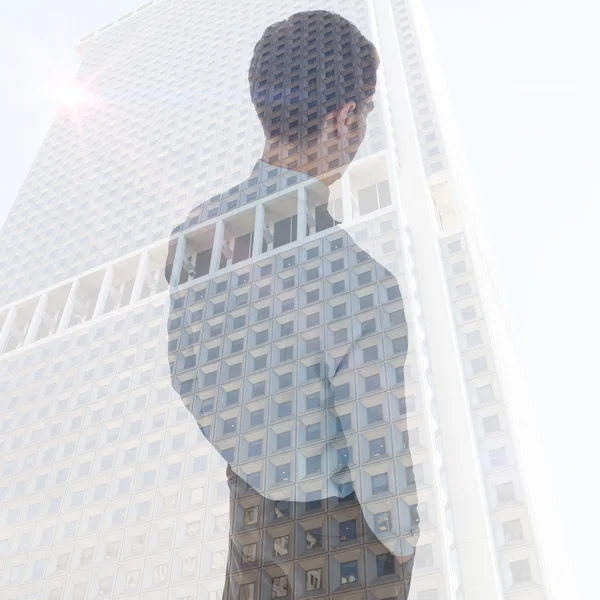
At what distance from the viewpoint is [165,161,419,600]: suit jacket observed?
957 inches

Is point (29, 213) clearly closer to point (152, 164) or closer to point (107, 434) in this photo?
point (152, 164)

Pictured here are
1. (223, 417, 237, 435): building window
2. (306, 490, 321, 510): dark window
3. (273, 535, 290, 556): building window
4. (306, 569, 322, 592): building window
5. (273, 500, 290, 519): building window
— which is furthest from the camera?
(223, 417, 237, 435): building window

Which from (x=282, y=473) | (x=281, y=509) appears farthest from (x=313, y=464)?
(x=281, y=509)

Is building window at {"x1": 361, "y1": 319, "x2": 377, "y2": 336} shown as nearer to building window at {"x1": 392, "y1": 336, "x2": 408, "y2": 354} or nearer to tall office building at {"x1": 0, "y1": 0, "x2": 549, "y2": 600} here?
tall office building at {"x1": 0, "y1": 0, "x2": 549, "y2": 600}

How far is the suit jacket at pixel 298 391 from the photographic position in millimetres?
24312

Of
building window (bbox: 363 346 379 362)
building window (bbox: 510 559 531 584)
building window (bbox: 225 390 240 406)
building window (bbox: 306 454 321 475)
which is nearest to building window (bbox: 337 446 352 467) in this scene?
building window (bbox: 306 454 321 475)

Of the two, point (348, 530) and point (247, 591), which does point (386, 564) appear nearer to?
point (348, 530)

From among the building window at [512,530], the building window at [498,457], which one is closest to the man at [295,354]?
the building window at [512,530]

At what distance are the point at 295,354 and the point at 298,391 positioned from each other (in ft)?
6.56

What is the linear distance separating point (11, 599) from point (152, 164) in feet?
93.7

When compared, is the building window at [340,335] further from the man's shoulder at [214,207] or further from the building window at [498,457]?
the man's shoulder at [214,207]

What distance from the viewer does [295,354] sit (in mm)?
31531

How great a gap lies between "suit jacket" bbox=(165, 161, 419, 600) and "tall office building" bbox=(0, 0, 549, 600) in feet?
0.37

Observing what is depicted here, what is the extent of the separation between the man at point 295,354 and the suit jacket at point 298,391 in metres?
0.06
